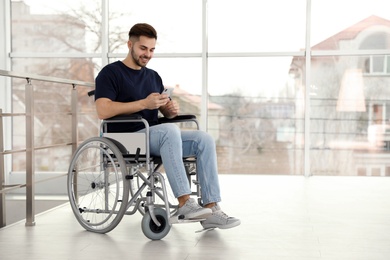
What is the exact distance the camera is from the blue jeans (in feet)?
8.06

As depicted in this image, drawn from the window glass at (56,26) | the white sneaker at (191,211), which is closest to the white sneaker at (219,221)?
the white sneaker at (191,211)

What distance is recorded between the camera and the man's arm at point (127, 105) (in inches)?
98.0

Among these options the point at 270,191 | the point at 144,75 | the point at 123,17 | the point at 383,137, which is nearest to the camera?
the point at 144,75

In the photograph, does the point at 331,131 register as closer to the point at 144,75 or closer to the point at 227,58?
the point at 227,58

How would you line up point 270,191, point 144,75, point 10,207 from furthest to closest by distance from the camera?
point 10,207, point 270,191, point 144,75

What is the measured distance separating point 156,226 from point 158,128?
0.40 m

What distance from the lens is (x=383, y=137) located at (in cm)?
543

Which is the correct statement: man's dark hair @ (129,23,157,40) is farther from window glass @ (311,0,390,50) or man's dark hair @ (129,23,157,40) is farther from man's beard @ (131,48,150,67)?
window glass @ (311,0,390,50)

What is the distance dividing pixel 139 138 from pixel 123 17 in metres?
3.52

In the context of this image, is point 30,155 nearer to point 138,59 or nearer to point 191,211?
point 138,59

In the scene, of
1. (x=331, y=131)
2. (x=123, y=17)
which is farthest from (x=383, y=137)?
(x=123, y=17)

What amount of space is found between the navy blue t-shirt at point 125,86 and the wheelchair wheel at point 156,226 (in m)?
0.38

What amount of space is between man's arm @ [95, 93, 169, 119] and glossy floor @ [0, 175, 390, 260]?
52 cm

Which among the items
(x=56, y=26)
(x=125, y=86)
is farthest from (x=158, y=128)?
(x=56, y=26)
